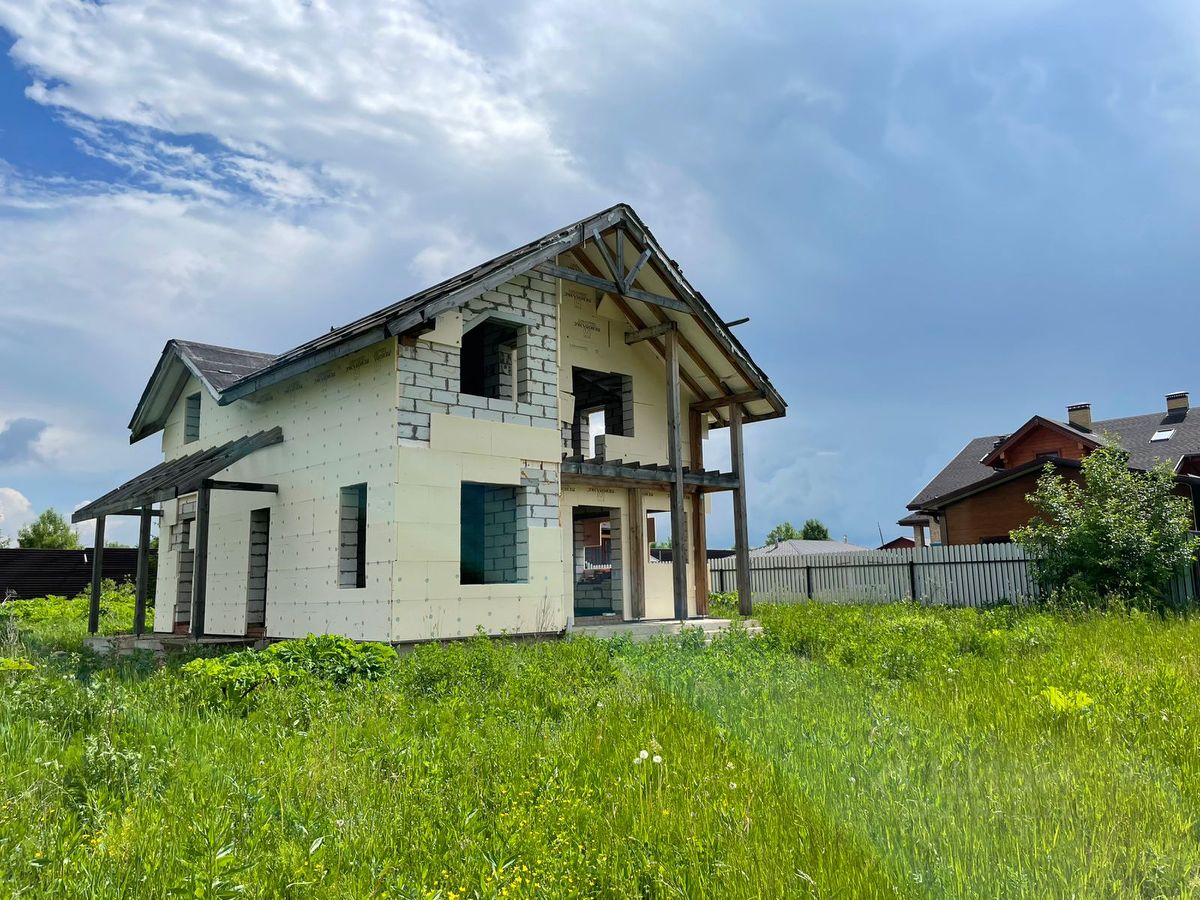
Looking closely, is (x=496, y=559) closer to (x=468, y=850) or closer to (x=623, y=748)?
(x=623, y=748)

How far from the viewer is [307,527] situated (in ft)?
43.8

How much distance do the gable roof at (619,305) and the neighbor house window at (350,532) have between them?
2038 millimetres

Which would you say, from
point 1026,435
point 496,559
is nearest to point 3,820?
point 496,559

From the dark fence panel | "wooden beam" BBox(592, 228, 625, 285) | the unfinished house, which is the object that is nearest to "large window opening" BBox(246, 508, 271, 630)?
the unfinished house

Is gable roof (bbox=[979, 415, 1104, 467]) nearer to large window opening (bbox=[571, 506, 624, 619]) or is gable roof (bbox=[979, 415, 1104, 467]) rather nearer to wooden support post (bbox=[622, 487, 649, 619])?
large window opening (bbox=[571, 506, 624, 619])

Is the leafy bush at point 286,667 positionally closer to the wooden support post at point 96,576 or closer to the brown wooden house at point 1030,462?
the wooden support post at point 96,576

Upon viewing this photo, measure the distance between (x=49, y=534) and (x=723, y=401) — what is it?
142 feet

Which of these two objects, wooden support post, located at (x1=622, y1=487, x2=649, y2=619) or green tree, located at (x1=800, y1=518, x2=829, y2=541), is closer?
wooden support post, located at (x1=622, y1=487, x2=649, y2=619)

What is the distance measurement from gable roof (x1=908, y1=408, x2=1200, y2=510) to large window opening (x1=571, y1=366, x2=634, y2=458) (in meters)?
14.3

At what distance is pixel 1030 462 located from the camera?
83.5ft

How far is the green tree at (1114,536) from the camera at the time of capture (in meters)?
16.7

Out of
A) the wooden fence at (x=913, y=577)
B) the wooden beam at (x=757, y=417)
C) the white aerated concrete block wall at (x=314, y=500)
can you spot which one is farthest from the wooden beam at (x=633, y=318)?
the wooden fence at (x=913, y=577)

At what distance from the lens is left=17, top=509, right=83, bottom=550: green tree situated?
45406 millimetres

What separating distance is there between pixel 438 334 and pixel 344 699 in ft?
20.9
